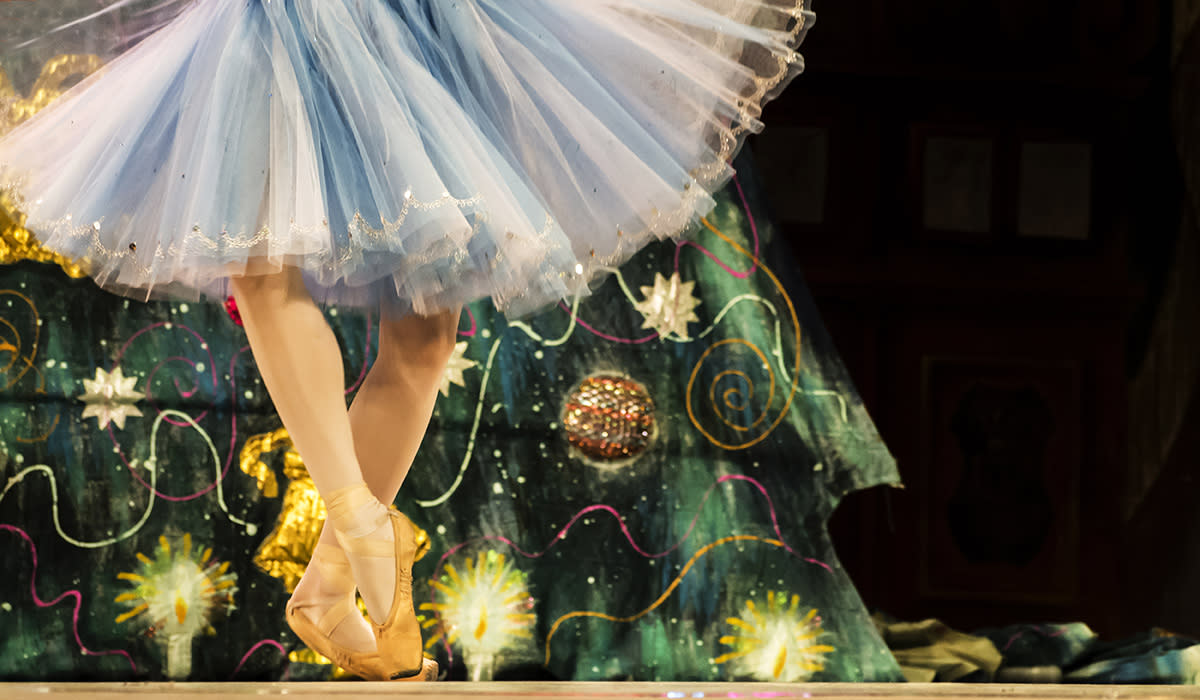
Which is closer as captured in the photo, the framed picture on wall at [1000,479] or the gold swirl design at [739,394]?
the gold swirl design at [739,394]

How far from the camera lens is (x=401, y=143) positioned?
50.0 inches

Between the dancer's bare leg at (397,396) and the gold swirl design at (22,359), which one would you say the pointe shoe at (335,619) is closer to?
the dancer's bare leg at (397,396)

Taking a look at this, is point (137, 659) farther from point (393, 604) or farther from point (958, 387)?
point (958, 387)

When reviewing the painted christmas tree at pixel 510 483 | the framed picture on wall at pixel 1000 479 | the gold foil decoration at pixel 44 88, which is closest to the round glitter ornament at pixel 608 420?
the painted christmas tree at pixel 510 483

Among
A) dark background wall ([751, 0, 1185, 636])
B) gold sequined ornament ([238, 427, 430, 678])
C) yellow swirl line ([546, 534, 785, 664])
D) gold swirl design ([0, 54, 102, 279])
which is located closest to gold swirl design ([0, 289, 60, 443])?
gold sequined ornament ([238, 427, 430, 678])

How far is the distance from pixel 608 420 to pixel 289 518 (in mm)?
644

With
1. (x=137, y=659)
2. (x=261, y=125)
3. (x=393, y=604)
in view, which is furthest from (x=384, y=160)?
(x=137, y=659)

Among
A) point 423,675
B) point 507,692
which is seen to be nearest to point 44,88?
point 423,675

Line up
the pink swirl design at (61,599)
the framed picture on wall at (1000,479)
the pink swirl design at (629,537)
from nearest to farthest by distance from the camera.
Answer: the pink swirl design at (61,599)
the pink swirl design at (629,537)
the framed picture on wall at (1000,479)

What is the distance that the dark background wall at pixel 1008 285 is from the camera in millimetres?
2975

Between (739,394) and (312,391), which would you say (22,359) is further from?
(739,394)

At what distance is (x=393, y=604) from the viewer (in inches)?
Answer: 52.3

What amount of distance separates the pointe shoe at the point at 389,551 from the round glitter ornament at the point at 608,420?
1.11 meters

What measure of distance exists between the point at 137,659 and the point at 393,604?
3.99 ft
